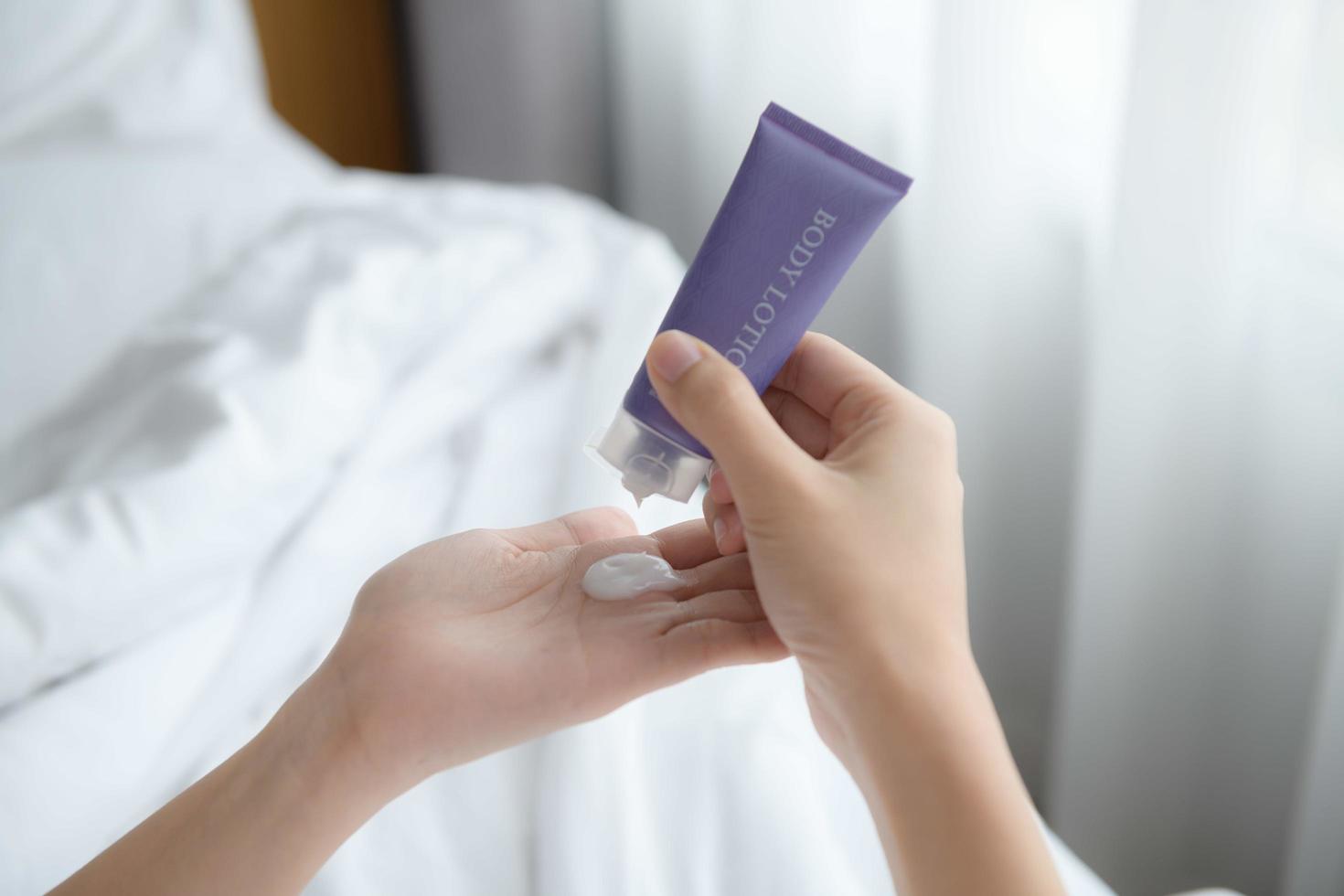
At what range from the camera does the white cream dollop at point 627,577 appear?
608 mm

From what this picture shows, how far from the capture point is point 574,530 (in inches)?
27.2

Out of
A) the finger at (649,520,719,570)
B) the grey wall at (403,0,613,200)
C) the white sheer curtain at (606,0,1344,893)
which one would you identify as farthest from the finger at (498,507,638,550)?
the grey wall at (403,0,613,200)

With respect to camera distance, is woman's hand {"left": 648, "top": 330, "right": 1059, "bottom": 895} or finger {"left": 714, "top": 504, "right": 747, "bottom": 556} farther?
finger {"left": 714, "top": 504, "right": 747, "bottom": 556}

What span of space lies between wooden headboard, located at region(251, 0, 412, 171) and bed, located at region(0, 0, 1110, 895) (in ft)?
0.96

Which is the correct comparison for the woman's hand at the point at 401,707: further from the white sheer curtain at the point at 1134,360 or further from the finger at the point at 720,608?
the white sheer curtain at the point at 1134,360

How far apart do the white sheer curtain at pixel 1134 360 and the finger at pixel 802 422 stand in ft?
1.19

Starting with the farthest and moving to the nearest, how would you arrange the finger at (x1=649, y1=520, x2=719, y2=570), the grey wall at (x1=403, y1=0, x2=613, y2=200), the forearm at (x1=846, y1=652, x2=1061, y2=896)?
the grey wall at (x1=403, y1=0, x2=613, y2=200)
the finger at (x1=649, y1=520, x2=719, y2=570)
the forearm at (x1=846, y1=652, x2=1061, y2=896)

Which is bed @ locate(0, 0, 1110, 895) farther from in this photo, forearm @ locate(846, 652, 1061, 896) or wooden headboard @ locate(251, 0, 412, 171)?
wooden headboard @ locate(251, 0, 412, 171)

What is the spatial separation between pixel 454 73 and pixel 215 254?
2.09 ft

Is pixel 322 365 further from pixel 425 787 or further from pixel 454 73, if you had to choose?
pixel 454 73

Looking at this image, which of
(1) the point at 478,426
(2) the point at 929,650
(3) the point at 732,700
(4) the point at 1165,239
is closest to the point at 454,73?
(1) the point at 478,426

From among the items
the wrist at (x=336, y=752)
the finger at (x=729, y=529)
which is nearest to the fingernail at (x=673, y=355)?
the finger at (x=729, y=529)

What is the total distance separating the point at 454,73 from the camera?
163cm

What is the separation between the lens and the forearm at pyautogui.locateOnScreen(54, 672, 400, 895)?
1.76ft
